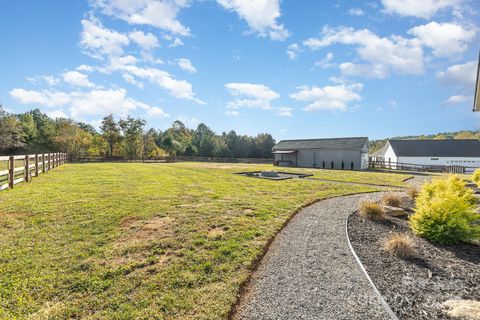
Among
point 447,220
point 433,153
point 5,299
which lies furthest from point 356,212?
point 433,153

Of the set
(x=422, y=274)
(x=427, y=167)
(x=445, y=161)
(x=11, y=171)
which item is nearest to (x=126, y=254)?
(x=422, y=274)

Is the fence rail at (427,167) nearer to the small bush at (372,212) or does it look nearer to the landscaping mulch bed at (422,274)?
the small bush at (372,212)

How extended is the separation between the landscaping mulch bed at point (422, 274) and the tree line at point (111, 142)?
4226 centimetres

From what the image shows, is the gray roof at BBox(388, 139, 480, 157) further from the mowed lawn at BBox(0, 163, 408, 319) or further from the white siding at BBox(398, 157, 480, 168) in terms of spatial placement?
the mowed lawn at BBox(0, 163, 408, 319)

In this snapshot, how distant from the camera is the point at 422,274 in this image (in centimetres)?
391

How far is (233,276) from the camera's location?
12.5 ft

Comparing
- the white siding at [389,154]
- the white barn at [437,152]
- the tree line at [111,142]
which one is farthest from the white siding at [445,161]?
the tree line at [111,142]

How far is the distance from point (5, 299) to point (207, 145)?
169 ft

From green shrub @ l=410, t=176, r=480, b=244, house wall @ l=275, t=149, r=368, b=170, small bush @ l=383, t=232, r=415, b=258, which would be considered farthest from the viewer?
house wall @ l=275, t=149, r=368, b=170

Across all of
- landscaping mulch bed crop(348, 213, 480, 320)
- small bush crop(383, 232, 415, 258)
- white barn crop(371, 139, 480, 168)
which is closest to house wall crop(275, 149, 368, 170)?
white barn crop(371, 139, 480, 168)

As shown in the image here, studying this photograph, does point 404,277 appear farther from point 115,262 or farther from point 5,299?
point 5,299

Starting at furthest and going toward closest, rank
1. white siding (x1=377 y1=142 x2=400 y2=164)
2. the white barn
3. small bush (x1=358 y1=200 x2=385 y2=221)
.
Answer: white siding (x1=377 y1=142 x2=400 y2=164) < the white barn < small bush (x1=358 y1=200 x2=385 y2=221)

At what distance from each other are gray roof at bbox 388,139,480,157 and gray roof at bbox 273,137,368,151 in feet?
39.9

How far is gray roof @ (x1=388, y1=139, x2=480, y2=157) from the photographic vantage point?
35287 millimetres
